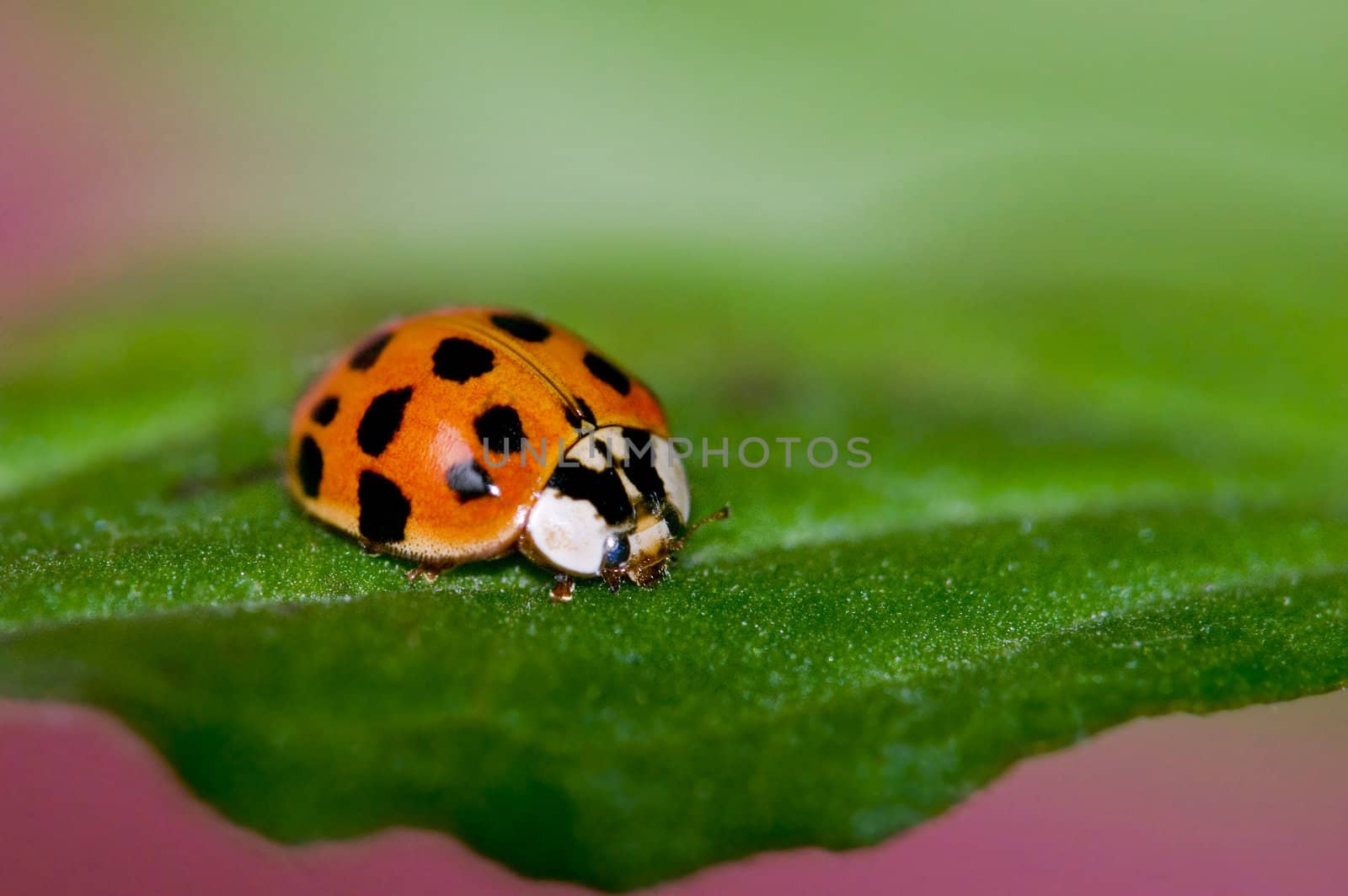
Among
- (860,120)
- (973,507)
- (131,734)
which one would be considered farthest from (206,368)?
(860,120)

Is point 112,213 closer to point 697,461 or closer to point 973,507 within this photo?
point 697,461

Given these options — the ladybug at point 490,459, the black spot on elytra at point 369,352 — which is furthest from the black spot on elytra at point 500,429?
the black spot on elytra at point 369,352

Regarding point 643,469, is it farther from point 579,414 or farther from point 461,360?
point 461,360

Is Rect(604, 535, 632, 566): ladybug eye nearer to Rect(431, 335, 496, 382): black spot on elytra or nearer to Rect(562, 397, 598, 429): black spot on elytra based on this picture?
Rect(562, 397, 598, 429): black spot on elytra

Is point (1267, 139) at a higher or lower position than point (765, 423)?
higher

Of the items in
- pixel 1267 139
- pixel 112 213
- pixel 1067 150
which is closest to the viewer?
pixel 1267 139

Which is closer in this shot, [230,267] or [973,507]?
[973,507]

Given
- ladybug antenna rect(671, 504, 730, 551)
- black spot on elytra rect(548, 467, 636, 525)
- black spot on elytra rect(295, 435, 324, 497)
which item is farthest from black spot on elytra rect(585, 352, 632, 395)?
black spot on elytra rect(295, 435, 324, 497)

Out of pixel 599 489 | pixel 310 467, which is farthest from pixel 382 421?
pixel 599 489

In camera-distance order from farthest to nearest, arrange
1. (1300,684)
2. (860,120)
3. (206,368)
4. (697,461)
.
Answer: (860,120) → (206,368) → (697,461) → (1300,684)
